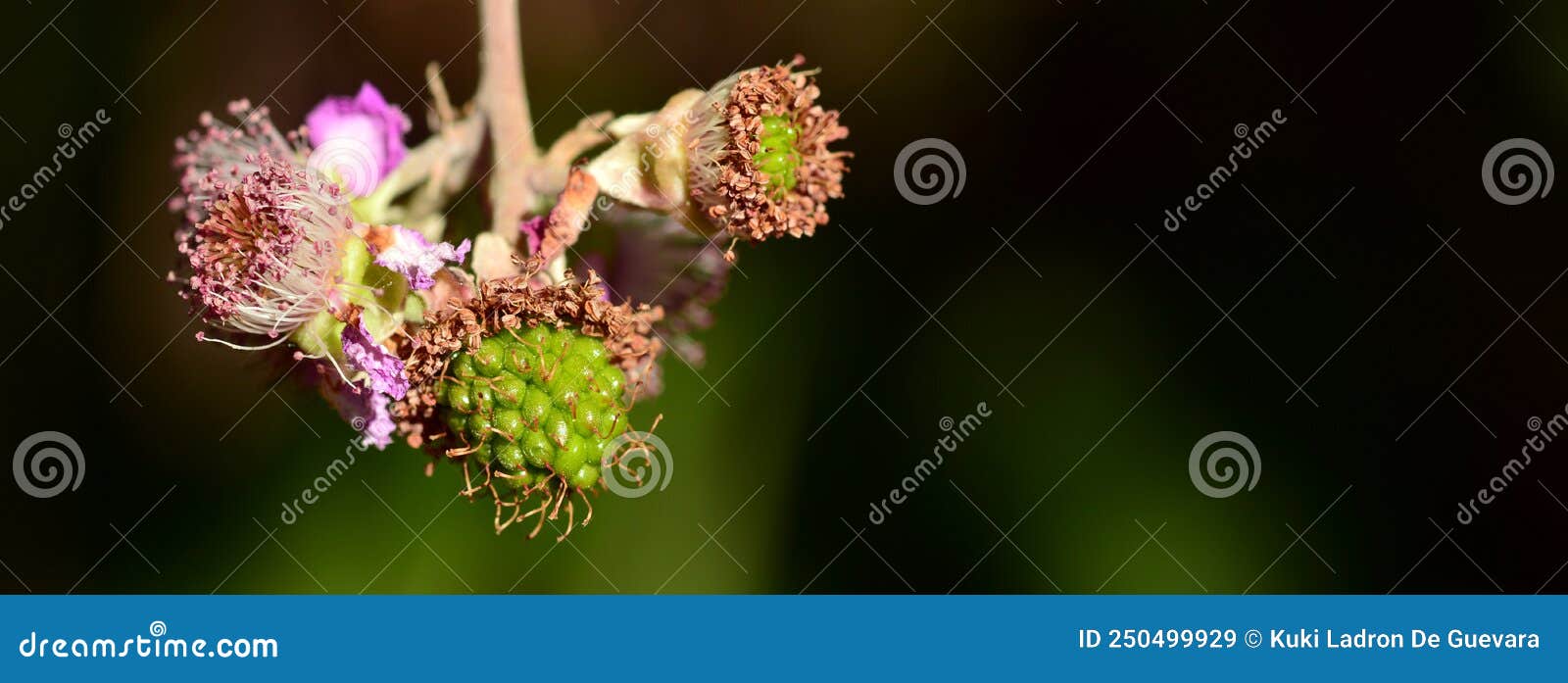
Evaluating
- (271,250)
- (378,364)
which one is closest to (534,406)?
(378,364)

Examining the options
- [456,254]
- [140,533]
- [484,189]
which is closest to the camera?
[456,254]

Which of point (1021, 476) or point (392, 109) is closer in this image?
point (392, 109)

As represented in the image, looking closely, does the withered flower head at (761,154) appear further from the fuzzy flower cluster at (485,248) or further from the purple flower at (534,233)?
the purple flower at (534,233)

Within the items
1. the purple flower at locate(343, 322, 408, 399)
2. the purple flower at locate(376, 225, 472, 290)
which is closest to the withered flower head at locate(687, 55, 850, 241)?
the purple flower at locate(376, 225, 472, 290)

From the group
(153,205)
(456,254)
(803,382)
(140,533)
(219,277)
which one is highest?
(803,382)

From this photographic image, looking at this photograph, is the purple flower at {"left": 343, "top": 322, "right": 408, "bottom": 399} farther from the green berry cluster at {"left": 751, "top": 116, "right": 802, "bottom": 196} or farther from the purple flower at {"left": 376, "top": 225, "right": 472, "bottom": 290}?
the green berry cluster at {"left": 751, "top": 116, "right": 802, "bottom": 196}

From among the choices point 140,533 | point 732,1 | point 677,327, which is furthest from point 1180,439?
point 140,533

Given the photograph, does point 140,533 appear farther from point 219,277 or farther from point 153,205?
point 219,277

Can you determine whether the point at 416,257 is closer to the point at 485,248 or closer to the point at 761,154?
the point at 485,248
